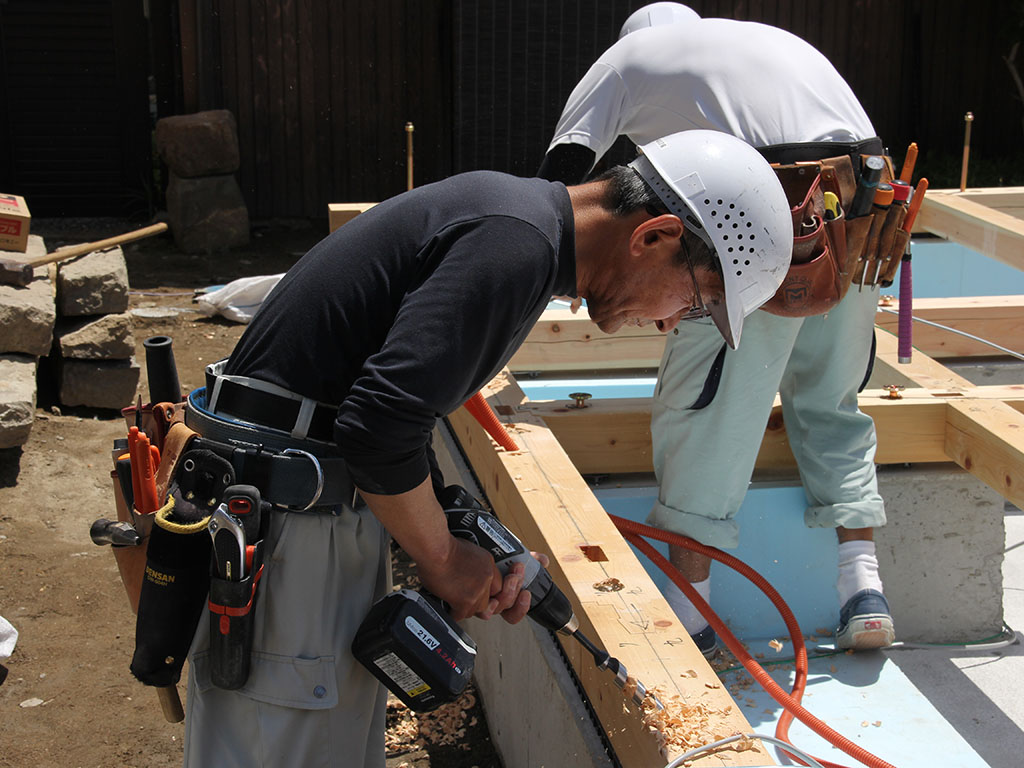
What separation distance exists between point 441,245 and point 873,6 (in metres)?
9.59

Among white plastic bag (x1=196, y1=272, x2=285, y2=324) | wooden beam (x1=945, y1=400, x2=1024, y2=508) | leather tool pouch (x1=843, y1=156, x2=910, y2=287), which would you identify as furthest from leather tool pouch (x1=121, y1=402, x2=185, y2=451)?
white plastic bag (x1=196, y1=272, x2=285, y2=324)

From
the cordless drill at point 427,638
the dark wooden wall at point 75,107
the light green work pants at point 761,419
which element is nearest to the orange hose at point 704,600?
the light green work pants at point 761,419

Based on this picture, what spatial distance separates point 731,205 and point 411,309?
52 cm

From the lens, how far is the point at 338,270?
167 centimetres

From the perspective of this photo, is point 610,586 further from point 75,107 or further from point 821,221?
point 75,107

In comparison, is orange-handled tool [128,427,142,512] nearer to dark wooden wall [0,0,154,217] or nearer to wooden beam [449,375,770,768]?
wooden beam [449,375,770,768]

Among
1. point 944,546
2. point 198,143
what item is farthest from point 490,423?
point 198,143

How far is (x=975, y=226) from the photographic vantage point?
462 centimetres

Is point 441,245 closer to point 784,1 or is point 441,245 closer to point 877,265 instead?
point 877,265

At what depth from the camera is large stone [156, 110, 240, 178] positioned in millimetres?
8148

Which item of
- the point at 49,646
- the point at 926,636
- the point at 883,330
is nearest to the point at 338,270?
the point at 49,646

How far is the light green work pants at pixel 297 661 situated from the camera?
1772 mm

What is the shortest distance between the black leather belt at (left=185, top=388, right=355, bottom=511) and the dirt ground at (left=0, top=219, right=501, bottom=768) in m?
1.40

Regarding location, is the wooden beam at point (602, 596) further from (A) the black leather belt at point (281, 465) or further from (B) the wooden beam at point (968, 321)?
(B) the wooden beam at point (968, 321)
